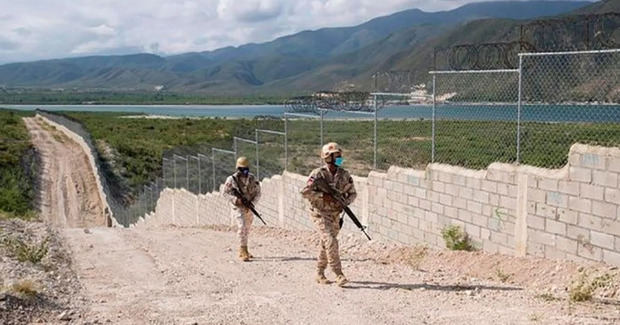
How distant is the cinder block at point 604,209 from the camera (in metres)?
8.29

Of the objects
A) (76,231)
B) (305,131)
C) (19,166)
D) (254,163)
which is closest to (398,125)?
(305,131)

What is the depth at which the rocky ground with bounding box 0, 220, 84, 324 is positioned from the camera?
7.43 metres

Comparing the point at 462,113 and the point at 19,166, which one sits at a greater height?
the point at 462,113

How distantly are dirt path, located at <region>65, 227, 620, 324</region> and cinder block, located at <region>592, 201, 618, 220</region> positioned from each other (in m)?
1.29

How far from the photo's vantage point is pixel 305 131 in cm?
1784

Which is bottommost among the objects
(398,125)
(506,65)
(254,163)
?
(254,163)

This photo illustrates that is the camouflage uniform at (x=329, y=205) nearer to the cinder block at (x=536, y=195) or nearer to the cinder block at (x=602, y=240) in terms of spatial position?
the cinder block at (x=536, y=195)

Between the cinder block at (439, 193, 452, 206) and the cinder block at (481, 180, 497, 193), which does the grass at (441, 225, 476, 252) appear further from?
the cinder block at (481, 180, 497, 193)

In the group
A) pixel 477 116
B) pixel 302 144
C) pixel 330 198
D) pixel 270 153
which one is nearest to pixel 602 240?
pixel 330 198

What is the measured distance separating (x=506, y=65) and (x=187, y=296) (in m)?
5.97

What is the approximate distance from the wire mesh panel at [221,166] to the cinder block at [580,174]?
13549mm

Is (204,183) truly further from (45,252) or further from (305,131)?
(45,252)

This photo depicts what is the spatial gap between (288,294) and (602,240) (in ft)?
13.0

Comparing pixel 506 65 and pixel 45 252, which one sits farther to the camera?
pixel 45 252
